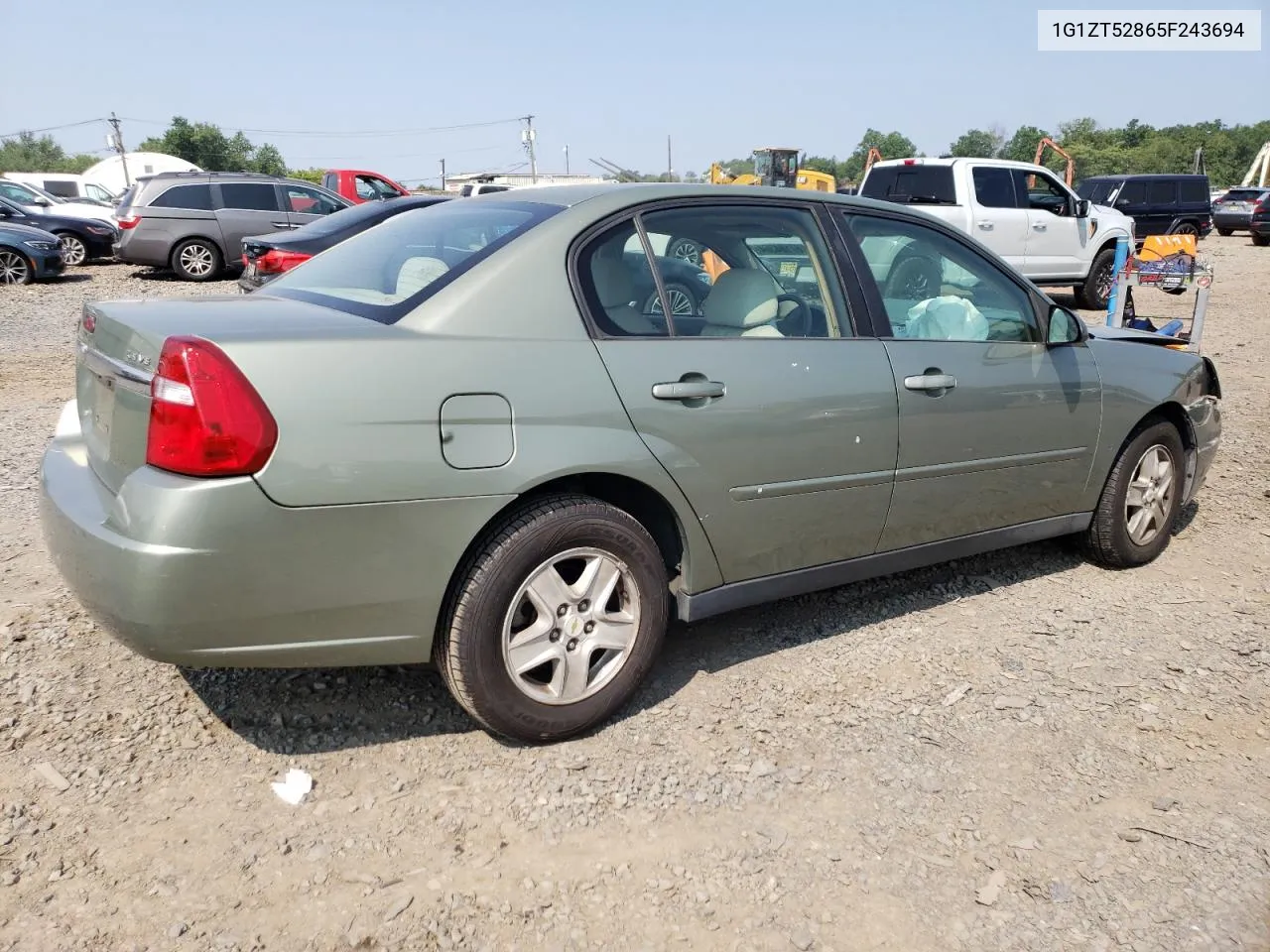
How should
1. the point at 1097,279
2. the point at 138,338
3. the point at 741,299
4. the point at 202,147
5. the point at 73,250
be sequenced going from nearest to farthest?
the point at 138,338, the point at 741,299, the point at 1097,279, the point at 73,250, the point at 202,147

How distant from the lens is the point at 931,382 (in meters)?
3.62

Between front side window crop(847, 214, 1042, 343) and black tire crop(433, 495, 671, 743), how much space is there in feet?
5.09

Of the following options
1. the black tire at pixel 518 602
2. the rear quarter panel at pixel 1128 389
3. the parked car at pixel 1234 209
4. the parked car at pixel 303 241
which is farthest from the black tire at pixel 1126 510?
the parked car at pixel 1234 209

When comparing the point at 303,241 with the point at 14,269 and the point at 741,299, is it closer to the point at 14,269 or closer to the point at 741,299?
the point at 14,269

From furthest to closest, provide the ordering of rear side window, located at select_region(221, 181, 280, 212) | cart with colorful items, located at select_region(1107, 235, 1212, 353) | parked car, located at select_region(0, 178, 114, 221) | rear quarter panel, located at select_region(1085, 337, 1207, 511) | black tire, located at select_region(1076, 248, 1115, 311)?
1. parked car, located at select_region(0, 178, 114, 221)
2. rear side window, located at select_region(221, 181, 280, 212)
3. black tire, located at select_region(1076, 248, 1115, 311)
4. cart with colorful items, located at select_region(1107, 235, 1212, 353)
5. rear quarter panel, located at select_region(1085, 337, 1207, 511)

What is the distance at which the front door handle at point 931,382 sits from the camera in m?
3.58

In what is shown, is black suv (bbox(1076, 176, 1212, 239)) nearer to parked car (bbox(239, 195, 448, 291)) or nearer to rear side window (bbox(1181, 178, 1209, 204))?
rear side window (bbox(1181, 178, 1209, 204))

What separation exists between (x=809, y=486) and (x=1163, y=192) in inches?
997

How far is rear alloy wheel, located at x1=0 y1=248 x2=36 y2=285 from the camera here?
583 inches

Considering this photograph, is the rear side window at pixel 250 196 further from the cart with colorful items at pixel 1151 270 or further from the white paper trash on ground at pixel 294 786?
the white paper trash on ground at pixel 294 786

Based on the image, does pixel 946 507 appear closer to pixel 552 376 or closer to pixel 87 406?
pixel 552 376

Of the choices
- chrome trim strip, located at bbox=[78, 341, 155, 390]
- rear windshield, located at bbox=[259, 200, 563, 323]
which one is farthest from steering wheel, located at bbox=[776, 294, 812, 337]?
chrome trim strip, located at bbox=[78, 341, 155, 390]

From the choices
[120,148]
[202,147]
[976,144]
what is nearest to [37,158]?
[202,147]

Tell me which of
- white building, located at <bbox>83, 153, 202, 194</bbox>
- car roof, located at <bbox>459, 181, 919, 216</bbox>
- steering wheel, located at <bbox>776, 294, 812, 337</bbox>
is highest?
white building, located at <bbox>83, 153, 202, 194</bbox>
